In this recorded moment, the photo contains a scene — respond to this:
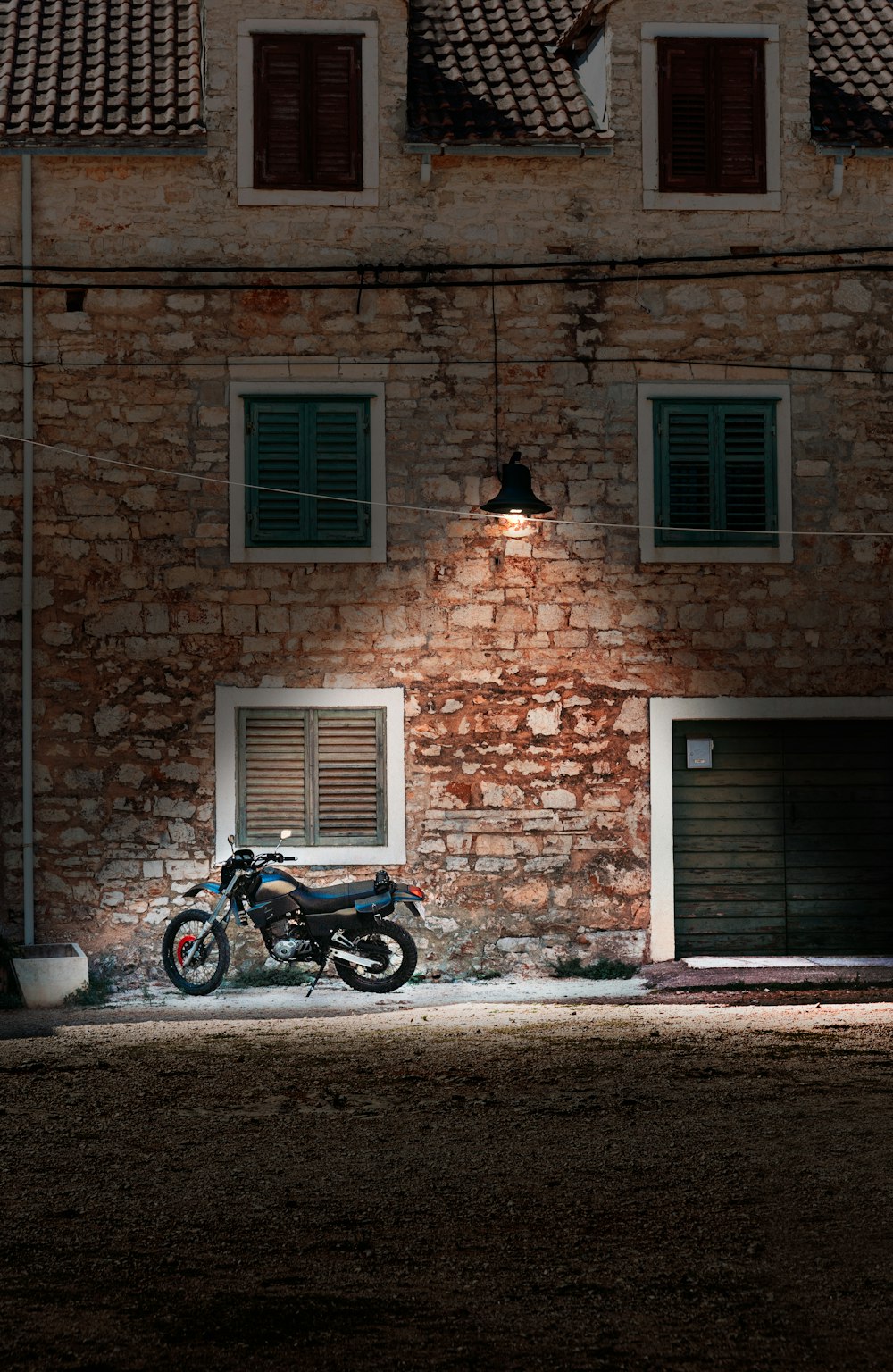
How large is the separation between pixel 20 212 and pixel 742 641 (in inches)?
264

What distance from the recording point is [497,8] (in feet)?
41.4

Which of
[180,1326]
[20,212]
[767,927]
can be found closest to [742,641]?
[767,927]

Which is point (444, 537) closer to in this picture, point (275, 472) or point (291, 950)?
point (275, 472)

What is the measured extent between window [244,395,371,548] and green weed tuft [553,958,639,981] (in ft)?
12.2

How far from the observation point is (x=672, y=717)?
1173cm

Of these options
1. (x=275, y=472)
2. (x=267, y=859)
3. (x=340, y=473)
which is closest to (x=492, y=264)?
(x=340, y=473)

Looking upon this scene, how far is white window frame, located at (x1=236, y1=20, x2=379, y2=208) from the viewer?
11.6 meters

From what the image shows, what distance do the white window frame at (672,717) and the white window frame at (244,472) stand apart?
8.71 ft

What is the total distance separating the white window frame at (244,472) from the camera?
456 inches

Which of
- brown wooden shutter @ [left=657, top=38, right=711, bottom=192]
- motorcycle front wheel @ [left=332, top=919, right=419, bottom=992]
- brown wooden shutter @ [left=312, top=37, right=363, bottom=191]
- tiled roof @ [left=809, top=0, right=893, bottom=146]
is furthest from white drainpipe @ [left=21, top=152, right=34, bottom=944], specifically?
tiled roof @ [left=809, top=0, right=893, bottom=146]

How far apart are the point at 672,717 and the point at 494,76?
551 cm

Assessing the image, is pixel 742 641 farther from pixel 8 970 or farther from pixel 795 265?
pixel 8 970

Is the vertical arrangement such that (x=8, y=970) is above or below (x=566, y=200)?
below

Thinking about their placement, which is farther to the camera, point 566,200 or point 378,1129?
point 566,200
